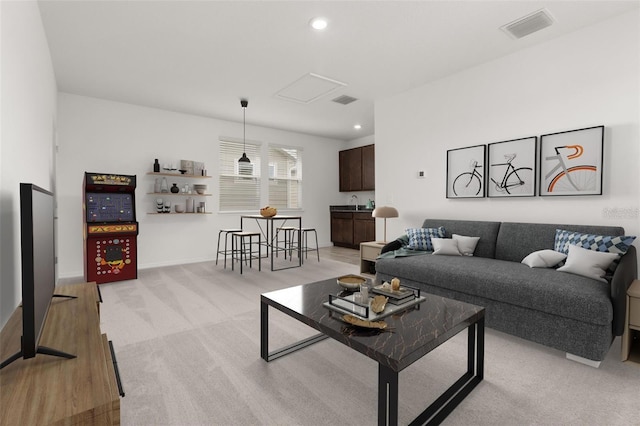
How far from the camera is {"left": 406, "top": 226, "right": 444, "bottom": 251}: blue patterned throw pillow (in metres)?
3.67

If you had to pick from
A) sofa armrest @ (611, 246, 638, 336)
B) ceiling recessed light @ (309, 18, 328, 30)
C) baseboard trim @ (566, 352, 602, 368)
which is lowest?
baseboard trim @ (566, 352, 602, 368)

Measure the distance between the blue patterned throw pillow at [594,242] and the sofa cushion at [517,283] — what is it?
1.07 feet

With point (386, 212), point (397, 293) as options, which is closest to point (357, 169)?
point (386, 212)

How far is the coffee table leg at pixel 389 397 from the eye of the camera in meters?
1.27

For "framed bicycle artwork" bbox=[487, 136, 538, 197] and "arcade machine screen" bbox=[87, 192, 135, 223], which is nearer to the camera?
"framed bicycle artwork" bbox=[487, 136, 538, 197]

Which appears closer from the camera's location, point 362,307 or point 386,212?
point 362,307

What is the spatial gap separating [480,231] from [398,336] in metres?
2.43

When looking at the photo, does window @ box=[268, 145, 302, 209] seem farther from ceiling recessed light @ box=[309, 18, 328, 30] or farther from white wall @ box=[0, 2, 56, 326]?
white wall @ box=[0, 2, 56, 326]

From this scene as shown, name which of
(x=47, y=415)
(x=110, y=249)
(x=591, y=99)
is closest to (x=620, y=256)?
(x=591, y=99)

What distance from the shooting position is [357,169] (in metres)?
7.23

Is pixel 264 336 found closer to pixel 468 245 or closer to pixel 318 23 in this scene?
pixel 468 245

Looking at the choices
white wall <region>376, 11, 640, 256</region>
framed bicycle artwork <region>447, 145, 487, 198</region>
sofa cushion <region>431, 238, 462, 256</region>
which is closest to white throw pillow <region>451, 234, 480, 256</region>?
sofa cushion <region>431, 238, 462, 256</region>

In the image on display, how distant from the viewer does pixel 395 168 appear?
470cm

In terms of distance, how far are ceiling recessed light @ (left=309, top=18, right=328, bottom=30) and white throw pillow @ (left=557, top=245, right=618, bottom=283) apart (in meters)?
2.85
